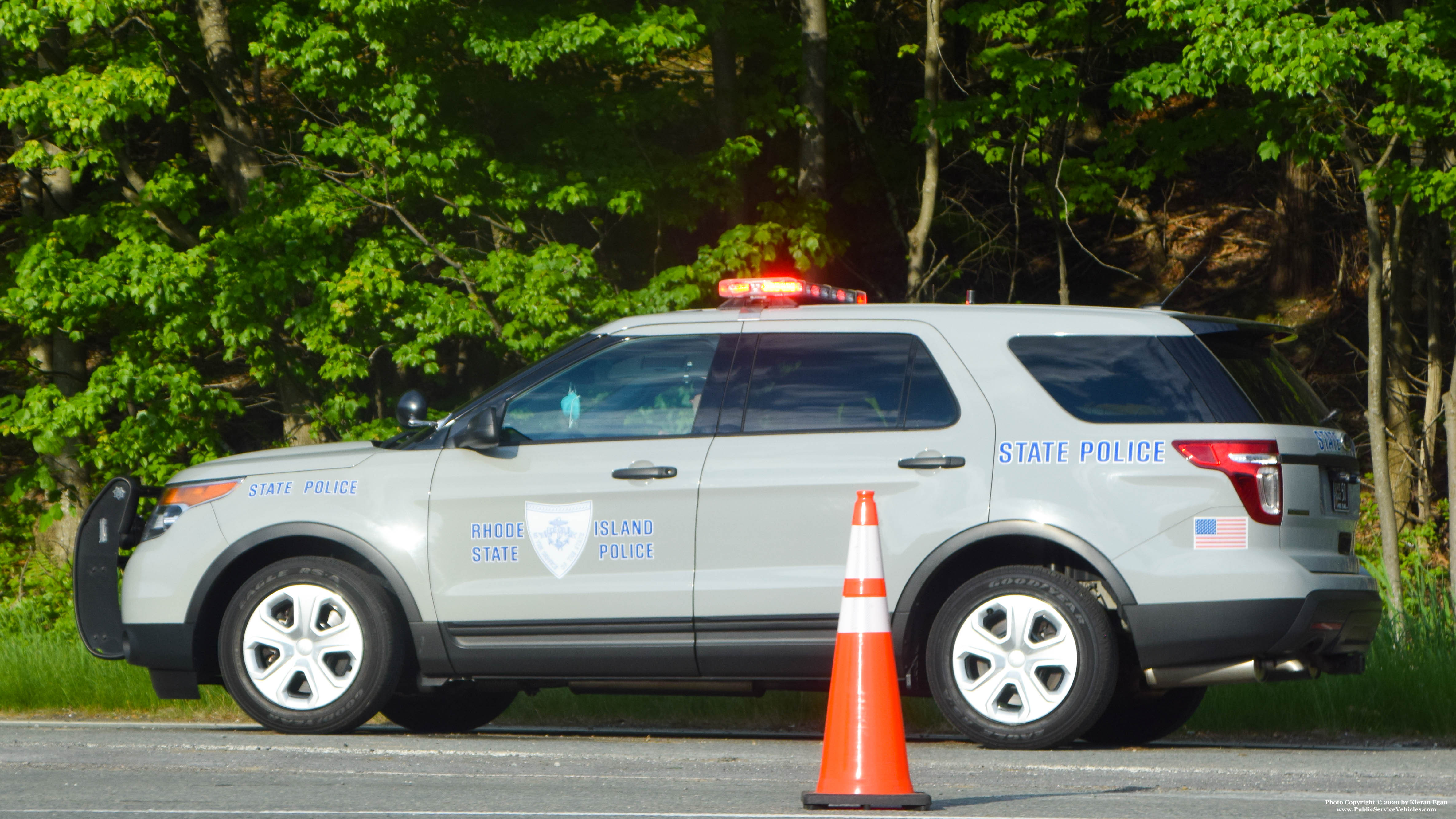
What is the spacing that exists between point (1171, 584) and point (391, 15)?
A: 10339 millimetres

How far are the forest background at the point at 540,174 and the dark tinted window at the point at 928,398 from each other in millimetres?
7598

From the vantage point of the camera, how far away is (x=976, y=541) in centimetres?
602

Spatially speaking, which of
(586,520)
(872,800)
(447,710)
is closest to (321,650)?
(447,710)

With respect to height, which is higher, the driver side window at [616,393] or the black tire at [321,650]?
the driver side window at [616,393]

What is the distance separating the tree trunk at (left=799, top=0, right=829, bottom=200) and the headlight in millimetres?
11393

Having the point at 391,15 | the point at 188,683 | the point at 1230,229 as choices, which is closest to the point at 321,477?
the point at 188,683

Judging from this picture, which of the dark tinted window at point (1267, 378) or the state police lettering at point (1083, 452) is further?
the dark tinted window at point (1267, 378)

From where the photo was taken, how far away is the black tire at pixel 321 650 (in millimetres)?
6582

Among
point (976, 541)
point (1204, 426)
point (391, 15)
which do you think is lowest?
point (976, 541)

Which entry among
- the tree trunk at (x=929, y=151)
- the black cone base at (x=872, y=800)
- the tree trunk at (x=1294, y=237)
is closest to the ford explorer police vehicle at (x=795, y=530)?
the black cone base at (x=872, y=800)

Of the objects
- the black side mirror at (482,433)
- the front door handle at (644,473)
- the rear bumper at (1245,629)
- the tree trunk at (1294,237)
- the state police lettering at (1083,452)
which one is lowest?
the rear bumper at (1245,629)

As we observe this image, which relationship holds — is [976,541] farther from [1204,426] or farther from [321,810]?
[321,810]

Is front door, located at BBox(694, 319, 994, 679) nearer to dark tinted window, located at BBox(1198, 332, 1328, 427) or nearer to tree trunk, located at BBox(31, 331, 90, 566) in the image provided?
dark tinted window, located at BBox(1198, 332, 1328, 427)

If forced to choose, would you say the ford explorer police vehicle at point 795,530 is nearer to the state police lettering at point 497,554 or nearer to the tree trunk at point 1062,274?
the state police lettering at point 497,554
